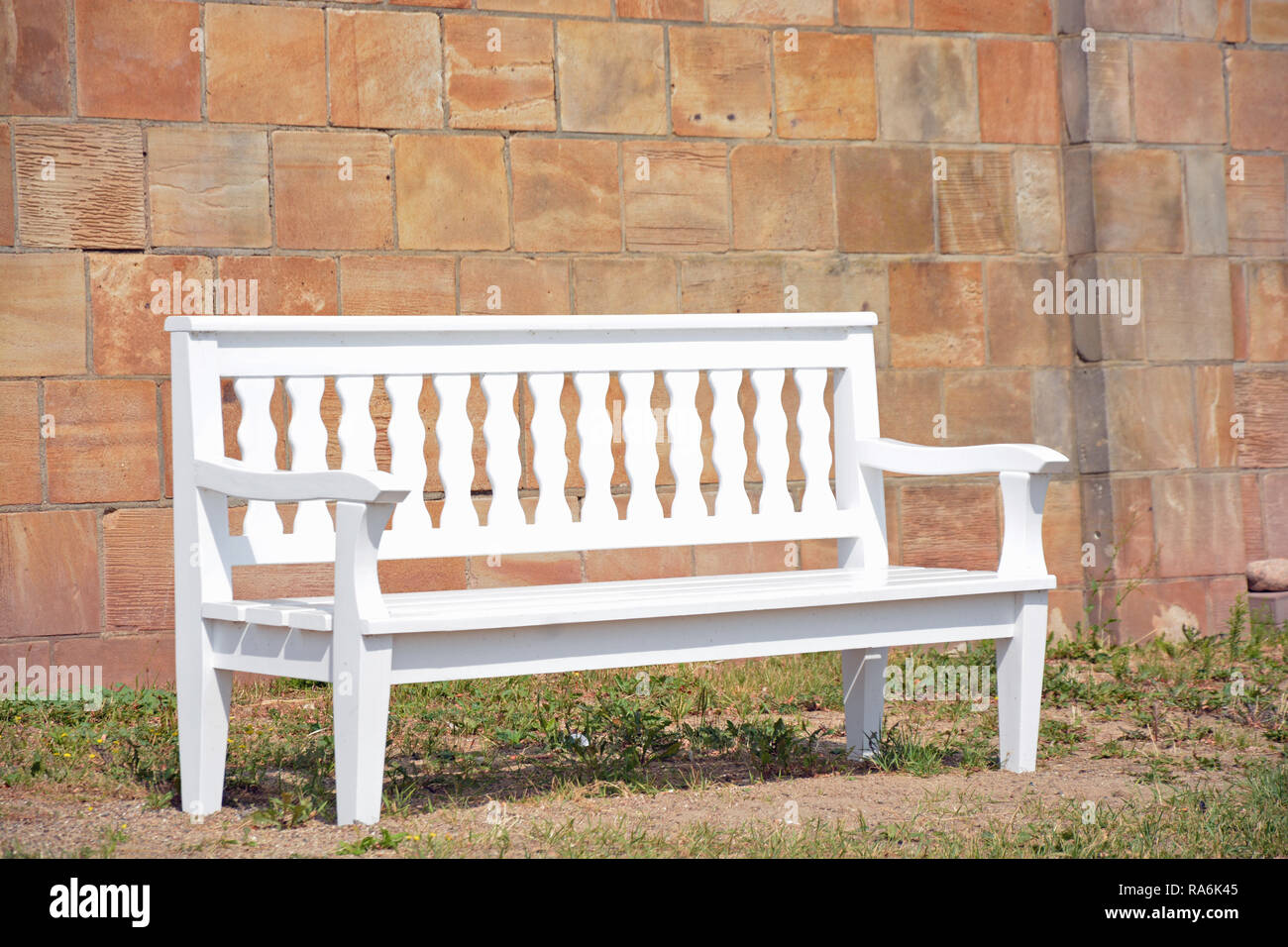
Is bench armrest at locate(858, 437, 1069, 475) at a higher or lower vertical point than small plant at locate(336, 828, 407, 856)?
higher

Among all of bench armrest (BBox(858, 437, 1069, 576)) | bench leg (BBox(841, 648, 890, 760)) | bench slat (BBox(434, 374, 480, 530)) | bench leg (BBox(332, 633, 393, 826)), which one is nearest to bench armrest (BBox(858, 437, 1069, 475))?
bench armrest (BBox(858, 437, 1069, 576))

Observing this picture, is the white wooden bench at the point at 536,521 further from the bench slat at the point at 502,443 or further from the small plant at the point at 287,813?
the small plant at the point at 287,813

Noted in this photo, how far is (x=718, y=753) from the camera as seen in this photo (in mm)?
4289

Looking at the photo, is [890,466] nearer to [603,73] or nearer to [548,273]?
[548,273]

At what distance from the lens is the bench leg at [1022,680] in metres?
3.79

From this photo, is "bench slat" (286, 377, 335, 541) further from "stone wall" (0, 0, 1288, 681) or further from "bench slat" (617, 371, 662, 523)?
"stone wall" (0, 0, 1288, 681)

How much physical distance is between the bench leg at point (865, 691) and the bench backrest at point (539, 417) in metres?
0.30

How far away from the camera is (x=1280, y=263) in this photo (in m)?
6.40

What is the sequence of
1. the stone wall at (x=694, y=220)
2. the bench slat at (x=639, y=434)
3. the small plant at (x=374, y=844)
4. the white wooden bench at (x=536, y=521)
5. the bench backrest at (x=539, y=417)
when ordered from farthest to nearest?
the stone wall at (x=694, y=220) < the bench slat at (x=639, y=434) < the bench backrest at (x=539, y=417) < the white wooden bench at (x=536, y=521) < the small plant at (x=374, y=844)

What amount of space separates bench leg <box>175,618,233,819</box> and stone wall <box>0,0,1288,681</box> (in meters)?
1.57

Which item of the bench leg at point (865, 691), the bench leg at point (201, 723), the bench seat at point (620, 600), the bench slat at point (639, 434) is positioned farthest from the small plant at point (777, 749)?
the bench leg at point (201, 723)

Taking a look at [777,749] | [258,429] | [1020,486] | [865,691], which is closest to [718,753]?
[777,749]

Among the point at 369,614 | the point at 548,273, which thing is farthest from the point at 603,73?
the point at 369,614

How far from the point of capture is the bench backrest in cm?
356
